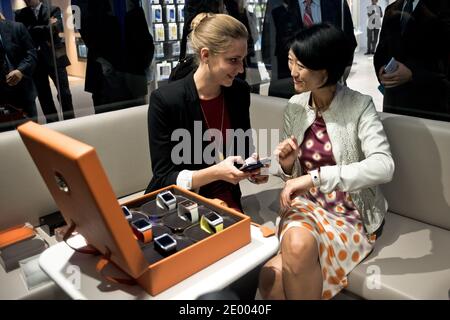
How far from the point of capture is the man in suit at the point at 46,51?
12.6ft

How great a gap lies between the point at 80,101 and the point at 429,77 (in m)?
3.41

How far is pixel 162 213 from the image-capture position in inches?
50.8

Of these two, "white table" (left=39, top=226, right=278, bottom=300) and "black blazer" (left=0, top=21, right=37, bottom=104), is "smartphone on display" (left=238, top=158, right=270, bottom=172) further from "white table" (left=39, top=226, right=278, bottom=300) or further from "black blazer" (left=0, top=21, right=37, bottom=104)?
"black blazer" (left=0, top=21, right=37, bottom=104)

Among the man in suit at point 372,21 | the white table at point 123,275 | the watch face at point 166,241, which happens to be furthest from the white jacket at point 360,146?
the man in suit at point 372,21

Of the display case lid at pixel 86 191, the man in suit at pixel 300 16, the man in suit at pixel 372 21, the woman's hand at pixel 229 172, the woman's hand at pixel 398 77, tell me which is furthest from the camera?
the man in suit at pixel 372 21

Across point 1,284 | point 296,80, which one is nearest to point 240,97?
point 296,80

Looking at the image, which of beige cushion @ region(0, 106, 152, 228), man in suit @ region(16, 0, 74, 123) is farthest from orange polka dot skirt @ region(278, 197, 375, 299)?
man in suit @ region(16, 0, 74, 123)

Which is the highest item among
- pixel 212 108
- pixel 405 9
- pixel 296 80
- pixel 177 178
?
pixel 405 9

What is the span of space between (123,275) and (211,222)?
0.27m

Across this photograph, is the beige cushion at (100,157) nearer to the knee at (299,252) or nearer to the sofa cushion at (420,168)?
the knee at (299,252)

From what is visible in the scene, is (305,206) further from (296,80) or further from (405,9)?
(405,9)

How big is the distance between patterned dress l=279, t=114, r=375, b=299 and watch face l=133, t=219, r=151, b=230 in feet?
2.17

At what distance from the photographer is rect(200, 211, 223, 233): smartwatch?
115 centimetres

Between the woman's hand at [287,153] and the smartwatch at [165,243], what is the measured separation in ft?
2.64
